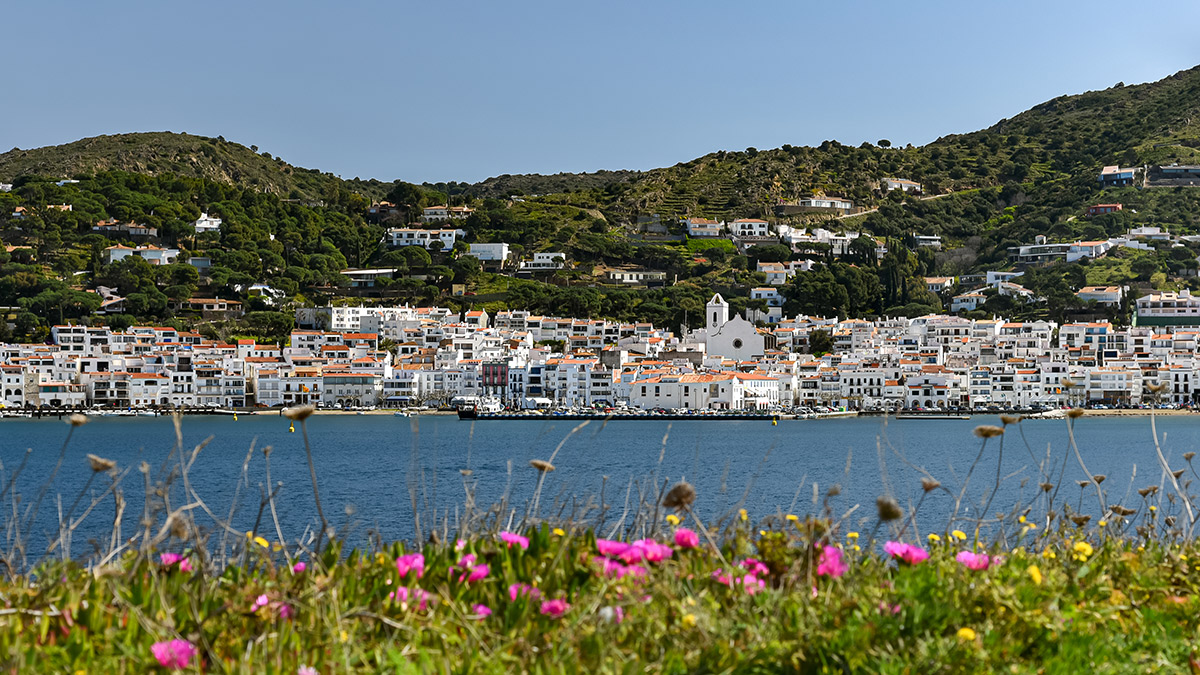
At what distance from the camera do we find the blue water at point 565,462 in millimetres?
13500

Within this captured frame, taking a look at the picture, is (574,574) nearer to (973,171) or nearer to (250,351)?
(250,351)

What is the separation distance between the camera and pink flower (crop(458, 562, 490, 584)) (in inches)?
121

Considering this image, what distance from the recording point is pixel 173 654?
248 cm

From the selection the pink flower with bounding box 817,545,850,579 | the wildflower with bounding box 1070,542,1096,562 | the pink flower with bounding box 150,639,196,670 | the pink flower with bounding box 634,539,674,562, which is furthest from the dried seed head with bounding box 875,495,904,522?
the pink flower with bounding box 150,639,196,670

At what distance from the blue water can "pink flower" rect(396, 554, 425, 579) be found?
0.71 ft

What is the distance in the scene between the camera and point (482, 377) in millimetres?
61438

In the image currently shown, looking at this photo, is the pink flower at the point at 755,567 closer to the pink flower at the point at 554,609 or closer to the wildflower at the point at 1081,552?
the pink flower at the point at 554,609

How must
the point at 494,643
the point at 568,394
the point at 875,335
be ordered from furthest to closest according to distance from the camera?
the point at 875,335 → the point at 568,394 → the point at 494,643

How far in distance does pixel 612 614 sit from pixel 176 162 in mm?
128104

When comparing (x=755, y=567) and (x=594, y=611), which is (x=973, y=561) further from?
(x=594, y=611)

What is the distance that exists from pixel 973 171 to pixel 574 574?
123m

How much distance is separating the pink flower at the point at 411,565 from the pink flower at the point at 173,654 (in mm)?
650

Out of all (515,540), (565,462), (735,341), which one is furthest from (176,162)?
(515,540)

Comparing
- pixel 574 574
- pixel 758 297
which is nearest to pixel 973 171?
pixel 758 297
